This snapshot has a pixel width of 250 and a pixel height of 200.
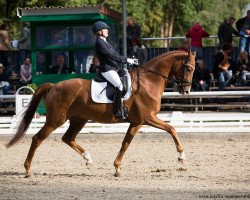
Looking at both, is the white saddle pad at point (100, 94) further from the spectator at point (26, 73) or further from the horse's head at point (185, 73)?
the spectator at point (26, 73)

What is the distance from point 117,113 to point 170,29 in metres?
26.7

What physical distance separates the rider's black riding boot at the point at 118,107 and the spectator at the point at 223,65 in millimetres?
8794

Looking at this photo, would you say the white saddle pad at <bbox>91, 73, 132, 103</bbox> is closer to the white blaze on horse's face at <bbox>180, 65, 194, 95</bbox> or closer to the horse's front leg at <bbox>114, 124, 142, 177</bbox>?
the horse's front leg at <bbox>114, 124, 142, 177</bbox>

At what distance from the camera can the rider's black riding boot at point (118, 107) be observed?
40.7ft

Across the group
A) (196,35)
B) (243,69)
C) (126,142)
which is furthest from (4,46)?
(126,142)

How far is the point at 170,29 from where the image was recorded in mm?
38719

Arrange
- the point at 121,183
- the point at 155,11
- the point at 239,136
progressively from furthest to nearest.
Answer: the point at 155,11, the point at 239,136, the point at 121,183

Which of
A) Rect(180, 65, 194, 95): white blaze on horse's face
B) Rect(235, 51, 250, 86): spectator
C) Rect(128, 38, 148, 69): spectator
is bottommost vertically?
Rect(235, 51, 250, 86): spectator

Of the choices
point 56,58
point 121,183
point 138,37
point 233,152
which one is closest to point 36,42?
point 56,58

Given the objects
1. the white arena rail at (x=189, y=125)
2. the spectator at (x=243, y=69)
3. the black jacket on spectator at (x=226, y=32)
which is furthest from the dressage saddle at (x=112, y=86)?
the black jacket on spectator at (x=226, y=32)

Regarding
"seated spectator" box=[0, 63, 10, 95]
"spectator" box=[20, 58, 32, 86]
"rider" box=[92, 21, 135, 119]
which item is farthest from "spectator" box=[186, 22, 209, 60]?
"rider" box=[92, 21, 135, 119]

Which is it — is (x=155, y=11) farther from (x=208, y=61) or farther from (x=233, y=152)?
(x=233, y=152)

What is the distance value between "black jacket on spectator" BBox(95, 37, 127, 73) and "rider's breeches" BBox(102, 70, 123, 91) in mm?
69

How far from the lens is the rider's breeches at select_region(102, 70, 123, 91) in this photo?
12422mm
